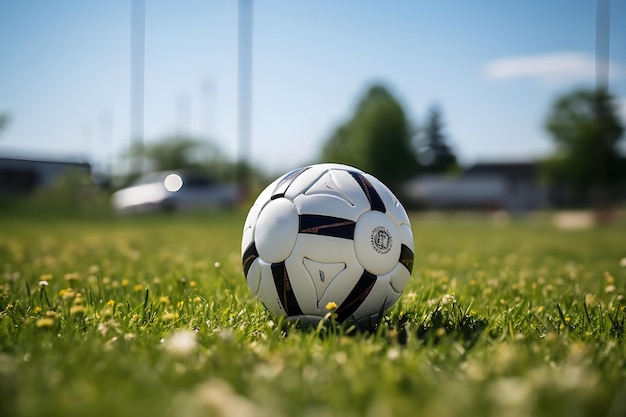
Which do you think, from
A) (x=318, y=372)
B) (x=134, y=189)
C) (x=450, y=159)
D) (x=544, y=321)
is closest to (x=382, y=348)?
(x=318, y=372)

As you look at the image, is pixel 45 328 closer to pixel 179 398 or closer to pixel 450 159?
pixel 179 398

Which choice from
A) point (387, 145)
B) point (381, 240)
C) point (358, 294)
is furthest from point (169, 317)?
point (387, 145)

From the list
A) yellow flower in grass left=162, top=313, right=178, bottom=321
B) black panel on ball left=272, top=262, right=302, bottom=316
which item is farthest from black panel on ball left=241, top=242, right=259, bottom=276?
yellow flower in grass left=162, top=313, right=178, bottom=321

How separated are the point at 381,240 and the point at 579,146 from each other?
222 ft

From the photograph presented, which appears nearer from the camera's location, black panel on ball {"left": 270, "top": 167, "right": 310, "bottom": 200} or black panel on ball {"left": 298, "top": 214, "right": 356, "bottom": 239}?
black panel on ball {"left": 298, "top": 214, "right": 356, "bottom": 239}

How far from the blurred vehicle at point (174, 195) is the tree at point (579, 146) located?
151 ft

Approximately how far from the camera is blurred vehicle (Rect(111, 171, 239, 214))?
82.9ft

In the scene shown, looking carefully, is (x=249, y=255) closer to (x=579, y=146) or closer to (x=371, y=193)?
(x=371, y=193)

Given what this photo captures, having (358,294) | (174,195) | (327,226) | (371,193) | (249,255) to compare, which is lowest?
(174,195)

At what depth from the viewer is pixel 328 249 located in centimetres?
316

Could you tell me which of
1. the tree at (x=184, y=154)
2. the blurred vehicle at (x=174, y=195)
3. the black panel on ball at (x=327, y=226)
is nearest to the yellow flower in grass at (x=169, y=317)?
the black panel on ball at (x=327, y=226)

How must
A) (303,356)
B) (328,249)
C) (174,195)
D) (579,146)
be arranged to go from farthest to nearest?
(579,146) < (174,195) < (328,249) < (303,356)

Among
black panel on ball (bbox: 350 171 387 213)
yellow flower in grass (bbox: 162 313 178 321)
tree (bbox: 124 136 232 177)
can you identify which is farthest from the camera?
tree (bbox: 124 136 232 177)

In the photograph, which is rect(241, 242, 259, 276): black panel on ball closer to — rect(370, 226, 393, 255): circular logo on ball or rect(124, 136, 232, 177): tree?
rect(370, 226, 393, 255): circular logo on ball
